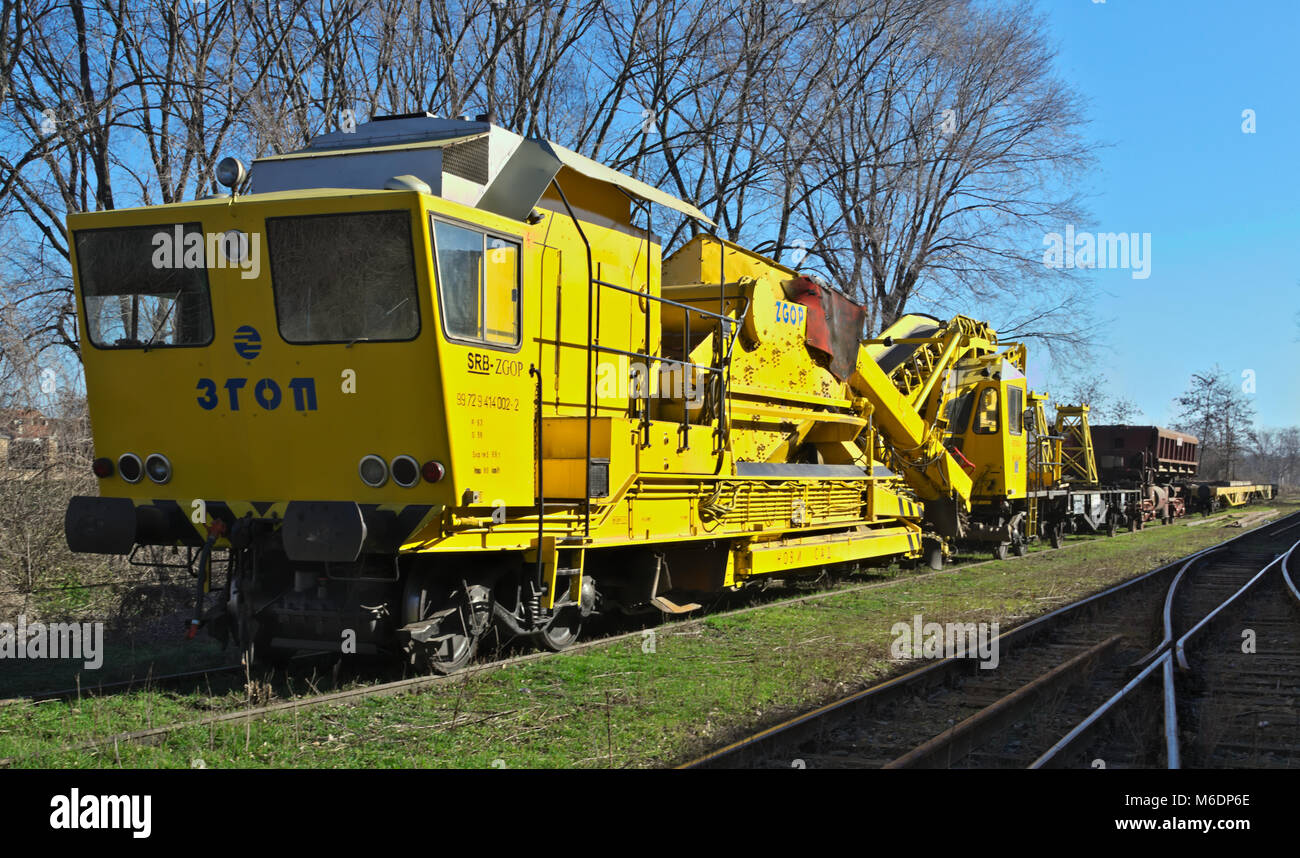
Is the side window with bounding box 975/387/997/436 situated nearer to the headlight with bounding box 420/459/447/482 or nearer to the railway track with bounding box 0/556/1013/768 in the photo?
the railway track with bounding box 0/556/1013/768

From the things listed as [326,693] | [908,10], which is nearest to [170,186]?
[326,693]

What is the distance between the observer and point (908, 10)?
1013 inches

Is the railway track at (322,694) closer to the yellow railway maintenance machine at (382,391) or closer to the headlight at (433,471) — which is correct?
the yellow railway maintenance machine at (382,391)

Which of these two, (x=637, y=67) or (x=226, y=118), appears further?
(x=637, y=67)

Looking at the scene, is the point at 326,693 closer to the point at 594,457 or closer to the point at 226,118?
the point at 594,457

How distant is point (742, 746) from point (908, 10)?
24.4 metres

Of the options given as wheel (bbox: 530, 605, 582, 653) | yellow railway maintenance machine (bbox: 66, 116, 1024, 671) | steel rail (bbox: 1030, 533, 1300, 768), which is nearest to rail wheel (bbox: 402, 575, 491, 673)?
yellow railway maintenance machine (bbox: 66, 116, 1024, 671)

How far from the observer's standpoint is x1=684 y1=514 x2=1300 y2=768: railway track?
6.03 m

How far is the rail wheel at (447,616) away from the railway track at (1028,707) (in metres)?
2.80

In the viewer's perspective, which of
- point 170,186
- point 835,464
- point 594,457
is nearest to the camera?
point 594,457

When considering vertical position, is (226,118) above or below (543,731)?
above

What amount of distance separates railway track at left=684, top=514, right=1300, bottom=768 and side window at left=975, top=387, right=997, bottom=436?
24.1ft

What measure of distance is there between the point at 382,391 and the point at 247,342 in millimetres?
1201

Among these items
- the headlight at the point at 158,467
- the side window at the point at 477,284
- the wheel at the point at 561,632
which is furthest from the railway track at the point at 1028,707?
the headlight at the point at 158,467
